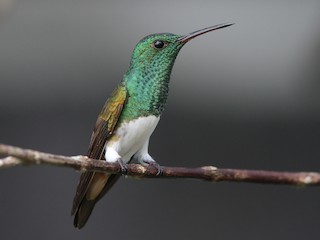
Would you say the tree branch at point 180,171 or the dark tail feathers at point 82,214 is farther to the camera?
the dark tail feathers at point 82,214

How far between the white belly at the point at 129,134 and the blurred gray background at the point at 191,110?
145 cm

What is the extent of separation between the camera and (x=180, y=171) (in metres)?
1.41

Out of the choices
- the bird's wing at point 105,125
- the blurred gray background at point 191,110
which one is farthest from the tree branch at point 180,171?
the blurred gray background at point 191,110

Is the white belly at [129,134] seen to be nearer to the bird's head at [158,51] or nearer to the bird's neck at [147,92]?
the bird's neck at [147,92]

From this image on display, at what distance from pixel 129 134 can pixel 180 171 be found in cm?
72

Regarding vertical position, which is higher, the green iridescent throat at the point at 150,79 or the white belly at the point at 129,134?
the green iridescent throat at the point at 150,79

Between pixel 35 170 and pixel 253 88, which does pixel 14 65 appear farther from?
pixel 253 88

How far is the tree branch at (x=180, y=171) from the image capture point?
1087 mm

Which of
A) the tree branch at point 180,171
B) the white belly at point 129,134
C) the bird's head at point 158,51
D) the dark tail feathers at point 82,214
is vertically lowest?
the dark tail feathers at point 82,214

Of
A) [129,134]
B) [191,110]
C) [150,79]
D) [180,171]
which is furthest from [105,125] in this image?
[191,110]

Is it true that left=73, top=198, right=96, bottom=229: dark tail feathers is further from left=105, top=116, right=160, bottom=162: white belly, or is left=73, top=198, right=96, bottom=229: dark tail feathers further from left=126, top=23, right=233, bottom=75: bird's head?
left=126, top=23, right=233, bottom=75: bird's head

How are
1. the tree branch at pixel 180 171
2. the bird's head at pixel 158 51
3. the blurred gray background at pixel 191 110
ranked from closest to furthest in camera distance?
the tree branch at pixel 180 171, the bird's head at pixel 158 51, the blurred gray background at pixel 191 110

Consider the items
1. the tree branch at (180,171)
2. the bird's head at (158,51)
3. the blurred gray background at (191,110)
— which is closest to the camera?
the tree branch at (180,171)

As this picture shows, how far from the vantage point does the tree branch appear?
109 centimetres
